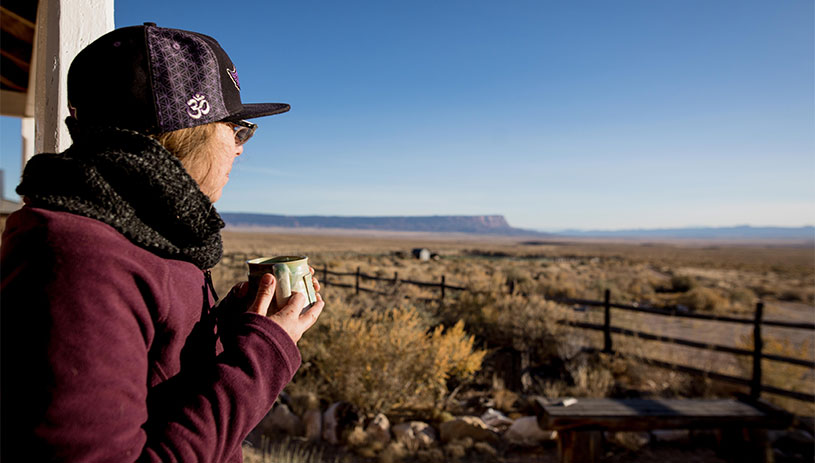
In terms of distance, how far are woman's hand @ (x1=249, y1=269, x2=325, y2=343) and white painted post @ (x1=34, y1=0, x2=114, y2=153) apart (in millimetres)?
1131

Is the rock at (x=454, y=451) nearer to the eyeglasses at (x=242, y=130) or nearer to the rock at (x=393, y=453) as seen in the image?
the rock at (x=393, y=453)

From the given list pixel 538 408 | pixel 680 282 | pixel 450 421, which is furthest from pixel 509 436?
pixel 680 282

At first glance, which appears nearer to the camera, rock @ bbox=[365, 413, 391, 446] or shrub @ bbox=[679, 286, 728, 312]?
rock @ bbox=[365, 413, 391, 446]

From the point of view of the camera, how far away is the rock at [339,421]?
4941mm

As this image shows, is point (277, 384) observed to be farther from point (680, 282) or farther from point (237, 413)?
point (680, 282)

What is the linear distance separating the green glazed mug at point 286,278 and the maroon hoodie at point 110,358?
148 mm

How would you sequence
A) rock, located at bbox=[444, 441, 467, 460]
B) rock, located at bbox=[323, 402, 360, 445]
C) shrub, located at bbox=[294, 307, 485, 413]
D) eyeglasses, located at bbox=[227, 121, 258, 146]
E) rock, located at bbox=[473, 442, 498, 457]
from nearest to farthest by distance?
eyeglasses, located at bbox=[227, 121, 258, 146], rock, located at bbox=[444, 441, 467, 460], rock, located at bbox=[473, 442, 498, 457], rock, located at bbox=[323, 402, 360, 445], shrub, located at bbox=[294, 307, 485, 413]

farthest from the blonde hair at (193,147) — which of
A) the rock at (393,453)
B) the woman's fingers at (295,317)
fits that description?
the rock at (393,453)

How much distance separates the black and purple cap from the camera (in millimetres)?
883

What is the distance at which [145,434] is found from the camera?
77 centimetres

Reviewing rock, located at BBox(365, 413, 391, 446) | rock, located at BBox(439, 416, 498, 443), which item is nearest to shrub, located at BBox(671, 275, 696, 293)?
rock, located at BBox(439, 416, 498, 443)

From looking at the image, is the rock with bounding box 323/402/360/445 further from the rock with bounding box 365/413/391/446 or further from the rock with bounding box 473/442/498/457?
the rock with bounding box 473/442/498/457

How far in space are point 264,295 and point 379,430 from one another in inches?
173

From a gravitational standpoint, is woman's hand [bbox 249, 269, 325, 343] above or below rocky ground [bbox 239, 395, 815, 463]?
above
